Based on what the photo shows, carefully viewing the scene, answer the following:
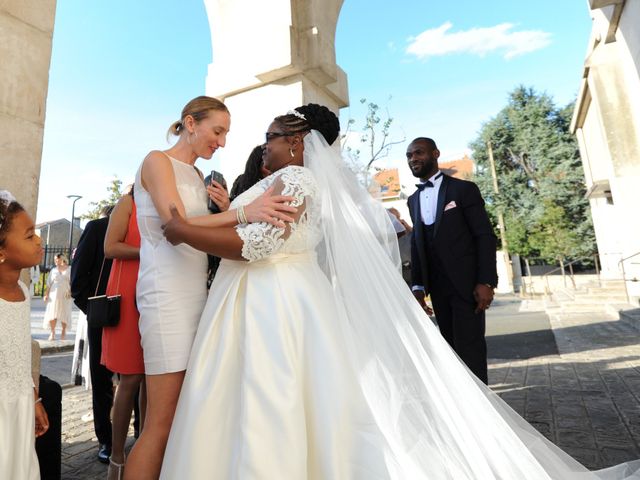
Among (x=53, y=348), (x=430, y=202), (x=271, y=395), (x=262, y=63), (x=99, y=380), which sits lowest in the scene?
(x=53, y=348)

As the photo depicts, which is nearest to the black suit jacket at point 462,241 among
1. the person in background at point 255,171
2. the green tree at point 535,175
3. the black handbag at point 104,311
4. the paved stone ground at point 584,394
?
the paved stone ground at point 584,394

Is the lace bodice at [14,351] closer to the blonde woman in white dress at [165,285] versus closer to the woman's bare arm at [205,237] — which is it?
the blonde woman in white dress at [165,285]

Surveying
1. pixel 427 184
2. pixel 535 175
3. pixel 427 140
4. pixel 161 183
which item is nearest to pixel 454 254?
pixel 427 184

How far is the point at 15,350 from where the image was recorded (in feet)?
4.88

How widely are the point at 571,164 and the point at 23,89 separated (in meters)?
29.8

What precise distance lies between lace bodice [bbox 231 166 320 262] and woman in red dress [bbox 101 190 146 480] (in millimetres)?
842

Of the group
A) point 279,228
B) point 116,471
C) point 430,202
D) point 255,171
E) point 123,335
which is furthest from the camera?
point 430,202

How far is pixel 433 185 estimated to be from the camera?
326 centimetres

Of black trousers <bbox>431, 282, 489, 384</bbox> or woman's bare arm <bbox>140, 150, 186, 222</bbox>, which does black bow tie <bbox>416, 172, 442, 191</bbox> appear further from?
woman's bare arm <bbox>140, 150, 186, 222</bbox>

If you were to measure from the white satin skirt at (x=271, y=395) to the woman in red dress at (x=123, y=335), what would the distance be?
0.55 meters

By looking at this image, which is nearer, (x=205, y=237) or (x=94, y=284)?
(x=205, y=237)

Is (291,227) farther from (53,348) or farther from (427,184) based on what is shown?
(53,348)

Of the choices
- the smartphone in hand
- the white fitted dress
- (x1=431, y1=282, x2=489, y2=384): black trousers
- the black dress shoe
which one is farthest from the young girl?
(x1=431, y1=282, x2=489, y2=384): black trousers

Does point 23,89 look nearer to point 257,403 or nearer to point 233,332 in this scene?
point 233,332
